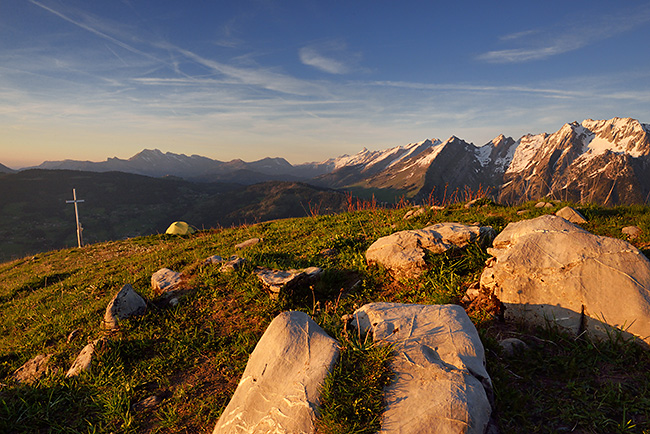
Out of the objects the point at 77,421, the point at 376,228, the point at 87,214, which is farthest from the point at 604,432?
the point at 87,214

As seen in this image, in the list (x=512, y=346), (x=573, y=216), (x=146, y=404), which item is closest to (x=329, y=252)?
(x=512, y=346)

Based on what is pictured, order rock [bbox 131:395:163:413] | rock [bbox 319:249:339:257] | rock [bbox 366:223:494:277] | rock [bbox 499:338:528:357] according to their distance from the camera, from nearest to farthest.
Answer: rock [bbox 131:395:163:413] < rock [bbox 499:338:528:357] < rock [bbox 366:223:494:277] < rock [bbox 319:249:339:257]

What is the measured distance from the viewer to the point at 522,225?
6.35 meters

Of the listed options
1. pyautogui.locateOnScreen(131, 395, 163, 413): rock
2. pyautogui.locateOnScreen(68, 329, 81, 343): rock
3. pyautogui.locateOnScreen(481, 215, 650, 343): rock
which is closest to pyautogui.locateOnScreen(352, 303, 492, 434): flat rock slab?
pyautogui.locateOnScreen(481, 215, 650, 343): rock

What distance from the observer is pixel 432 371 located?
349 centimetres

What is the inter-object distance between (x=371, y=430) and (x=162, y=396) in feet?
11.6

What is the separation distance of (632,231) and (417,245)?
5.86 metres

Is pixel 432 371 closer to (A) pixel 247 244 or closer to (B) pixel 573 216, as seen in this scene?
(B) pixel 573 216

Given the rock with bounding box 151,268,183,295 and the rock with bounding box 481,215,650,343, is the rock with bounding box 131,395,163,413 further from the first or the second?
the rock with bounding box 481,215,650,343

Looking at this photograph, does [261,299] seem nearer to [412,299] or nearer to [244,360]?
[244,360]

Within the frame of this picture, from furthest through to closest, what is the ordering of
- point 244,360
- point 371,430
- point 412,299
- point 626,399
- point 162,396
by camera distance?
point 412,299 < point 244,360 < point 162,396 < point 626,399 < point 371,430

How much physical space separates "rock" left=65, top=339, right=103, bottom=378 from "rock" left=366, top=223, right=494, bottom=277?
6285mm

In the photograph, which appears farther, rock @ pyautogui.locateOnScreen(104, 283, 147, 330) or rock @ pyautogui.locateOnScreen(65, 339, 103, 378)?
rock @ pyautogui.locateOnScreen(104, 283, 147, 330)

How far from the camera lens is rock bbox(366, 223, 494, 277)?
6.98 m
